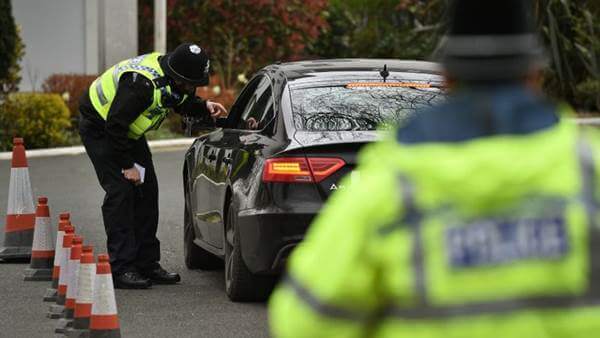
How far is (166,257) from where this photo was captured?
1077 cm

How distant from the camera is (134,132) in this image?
9086 mm

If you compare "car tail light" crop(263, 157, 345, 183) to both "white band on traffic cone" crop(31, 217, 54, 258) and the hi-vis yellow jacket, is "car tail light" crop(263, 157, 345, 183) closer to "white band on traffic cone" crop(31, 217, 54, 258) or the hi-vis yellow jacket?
the hi-vis yellow jacket

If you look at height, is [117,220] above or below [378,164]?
below

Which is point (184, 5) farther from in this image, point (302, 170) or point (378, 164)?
point (378, 164)

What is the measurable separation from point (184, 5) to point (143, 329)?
62.3 ft

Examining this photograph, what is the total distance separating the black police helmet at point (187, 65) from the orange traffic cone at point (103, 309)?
2300mm

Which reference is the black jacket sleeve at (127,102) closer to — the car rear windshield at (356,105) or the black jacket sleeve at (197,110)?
the black jacket sleeve at (197,110)

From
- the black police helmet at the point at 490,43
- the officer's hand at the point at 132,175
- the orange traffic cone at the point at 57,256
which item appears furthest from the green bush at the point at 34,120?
the black police helmet at the point at 490,43

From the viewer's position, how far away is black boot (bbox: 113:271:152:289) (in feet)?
30.2

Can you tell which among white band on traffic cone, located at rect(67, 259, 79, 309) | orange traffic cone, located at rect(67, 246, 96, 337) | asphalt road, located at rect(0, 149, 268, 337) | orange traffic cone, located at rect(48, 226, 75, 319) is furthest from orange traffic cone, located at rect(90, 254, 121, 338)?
orange traffic cone, located at rect(48, 226, 75, 319)

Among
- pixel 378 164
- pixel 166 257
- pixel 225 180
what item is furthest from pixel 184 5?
pixel 378 164

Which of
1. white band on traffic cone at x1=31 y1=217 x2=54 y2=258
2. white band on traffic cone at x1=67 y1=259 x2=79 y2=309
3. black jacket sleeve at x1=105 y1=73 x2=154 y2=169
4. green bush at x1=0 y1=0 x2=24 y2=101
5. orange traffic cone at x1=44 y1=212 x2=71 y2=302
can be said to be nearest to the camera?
white band on traffic cone at x1=67 y1=259 x2=79 y2=309

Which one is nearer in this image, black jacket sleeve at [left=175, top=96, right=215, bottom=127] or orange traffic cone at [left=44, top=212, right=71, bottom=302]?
orange traffic cone at [left=44, top=212, right=71, bottom=302]

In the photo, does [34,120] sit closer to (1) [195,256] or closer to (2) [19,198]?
(2) [19,198]
